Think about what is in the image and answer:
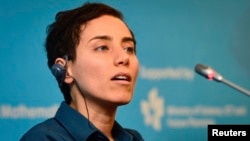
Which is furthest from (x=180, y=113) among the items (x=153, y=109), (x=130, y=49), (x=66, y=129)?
(x=66, y=129)

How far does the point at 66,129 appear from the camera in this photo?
116cm

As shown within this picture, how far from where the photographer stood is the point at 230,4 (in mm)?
1855

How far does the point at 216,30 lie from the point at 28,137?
3.32 ft

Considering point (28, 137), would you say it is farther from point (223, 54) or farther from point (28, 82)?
point (223, 54)

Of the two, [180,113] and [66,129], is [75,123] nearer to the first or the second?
[66,129]

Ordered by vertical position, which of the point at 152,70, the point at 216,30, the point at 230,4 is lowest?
the point at 152,70

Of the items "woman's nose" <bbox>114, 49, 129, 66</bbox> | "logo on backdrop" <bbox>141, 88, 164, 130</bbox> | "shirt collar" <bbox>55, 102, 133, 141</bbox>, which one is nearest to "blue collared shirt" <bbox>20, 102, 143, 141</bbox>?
"shirt collar" <bbox>55, 102, 133, 141</bbox>

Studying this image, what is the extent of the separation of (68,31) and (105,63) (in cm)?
16

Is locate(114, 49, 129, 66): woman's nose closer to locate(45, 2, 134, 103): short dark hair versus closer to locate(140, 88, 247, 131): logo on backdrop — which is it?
locate(45, 2, 134, 103): short dark hair

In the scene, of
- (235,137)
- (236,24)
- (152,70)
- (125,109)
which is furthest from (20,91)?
(236,24)

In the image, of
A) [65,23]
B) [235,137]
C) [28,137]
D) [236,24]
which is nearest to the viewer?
[28,137]

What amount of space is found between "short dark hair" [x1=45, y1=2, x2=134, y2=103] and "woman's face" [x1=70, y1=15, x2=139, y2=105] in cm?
2

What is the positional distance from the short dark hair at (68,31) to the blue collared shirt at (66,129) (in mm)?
96

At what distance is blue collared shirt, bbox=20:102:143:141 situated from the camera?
1.09 m
